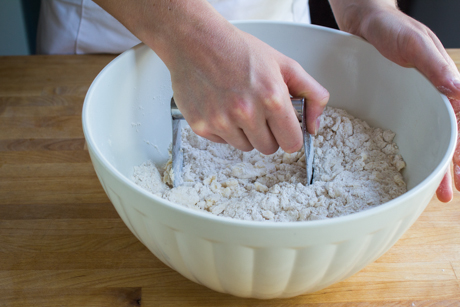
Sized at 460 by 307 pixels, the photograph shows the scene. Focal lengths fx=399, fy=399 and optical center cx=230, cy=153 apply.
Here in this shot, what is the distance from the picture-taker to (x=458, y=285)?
23.1 inches

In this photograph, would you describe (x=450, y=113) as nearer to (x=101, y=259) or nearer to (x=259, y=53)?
(x=259, y=53)

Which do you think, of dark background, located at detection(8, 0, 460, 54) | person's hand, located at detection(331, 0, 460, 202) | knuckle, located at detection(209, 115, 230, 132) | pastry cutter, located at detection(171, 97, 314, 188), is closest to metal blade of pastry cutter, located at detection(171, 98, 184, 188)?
pastry cutter, located at detection(171, 97, 314, 188)

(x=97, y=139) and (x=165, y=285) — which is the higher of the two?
(x=97, y=139)

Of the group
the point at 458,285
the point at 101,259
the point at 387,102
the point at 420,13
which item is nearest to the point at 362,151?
the point at 387,102

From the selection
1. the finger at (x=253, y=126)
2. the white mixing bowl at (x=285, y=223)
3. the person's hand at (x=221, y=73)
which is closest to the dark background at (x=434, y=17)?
the white mixing bowl at (x=285, y=223)

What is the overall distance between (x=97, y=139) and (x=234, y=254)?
273 millimetres

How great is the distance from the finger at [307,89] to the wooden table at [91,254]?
0.83 ft

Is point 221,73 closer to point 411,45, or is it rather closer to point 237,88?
point 237,88

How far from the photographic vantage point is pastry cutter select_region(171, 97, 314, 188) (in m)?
0.63

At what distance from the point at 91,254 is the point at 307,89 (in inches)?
16.8

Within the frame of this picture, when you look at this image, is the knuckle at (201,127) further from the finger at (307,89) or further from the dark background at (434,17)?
the dark background at (434,17)

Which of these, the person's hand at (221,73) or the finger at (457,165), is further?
the finger at (457,165)

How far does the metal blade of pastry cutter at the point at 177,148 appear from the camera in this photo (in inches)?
26.5

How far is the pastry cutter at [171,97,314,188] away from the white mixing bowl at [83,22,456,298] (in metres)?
0.07
